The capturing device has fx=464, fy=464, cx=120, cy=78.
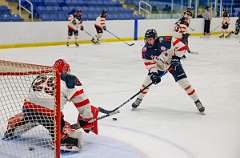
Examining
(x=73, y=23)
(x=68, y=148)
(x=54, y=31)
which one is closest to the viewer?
(x=68, y=148)

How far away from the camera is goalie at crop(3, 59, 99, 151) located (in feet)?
11.3

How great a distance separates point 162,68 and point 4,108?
1714 mm

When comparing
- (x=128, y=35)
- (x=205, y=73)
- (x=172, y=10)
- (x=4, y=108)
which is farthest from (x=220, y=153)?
(x=172, y=10)

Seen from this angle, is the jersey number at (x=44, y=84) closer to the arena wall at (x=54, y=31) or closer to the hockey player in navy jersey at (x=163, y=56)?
the hockey player in navy jersey at (x=163, y=56)

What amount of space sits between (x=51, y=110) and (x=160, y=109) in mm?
2091

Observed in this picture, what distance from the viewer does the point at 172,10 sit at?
1644cm

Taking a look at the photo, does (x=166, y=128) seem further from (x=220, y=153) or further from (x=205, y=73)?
(x=205, y=73)

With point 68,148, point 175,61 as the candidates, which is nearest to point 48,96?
point 68,148

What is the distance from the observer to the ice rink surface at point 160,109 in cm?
380

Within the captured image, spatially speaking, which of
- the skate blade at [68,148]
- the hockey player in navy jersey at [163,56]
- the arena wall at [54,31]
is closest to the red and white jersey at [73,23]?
the arena wall at [54,31]

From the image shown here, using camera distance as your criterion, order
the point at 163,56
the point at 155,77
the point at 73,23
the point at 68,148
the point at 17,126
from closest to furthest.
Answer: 1. the point at 68,148
2. the point at 17,126
3. the point at 155,77
4. the point at 163,56
5. the point at 73,23

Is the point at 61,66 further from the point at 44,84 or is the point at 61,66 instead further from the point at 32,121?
the point at 32,121

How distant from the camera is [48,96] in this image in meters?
3.47

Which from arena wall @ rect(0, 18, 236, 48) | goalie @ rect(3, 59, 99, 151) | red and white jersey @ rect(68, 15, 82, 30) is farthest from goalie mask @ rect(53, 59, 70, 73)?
red and white jersey @ rect(68, 15, 82, 30)
